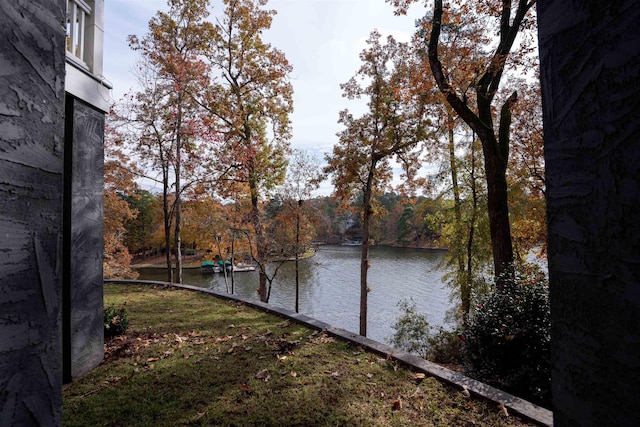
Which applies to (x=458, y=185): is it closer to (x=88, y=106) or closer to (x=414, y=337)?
(x=414, y=337)

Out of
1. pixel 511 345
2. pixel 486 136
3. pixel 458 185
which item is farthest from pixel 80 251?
pixel 458 185

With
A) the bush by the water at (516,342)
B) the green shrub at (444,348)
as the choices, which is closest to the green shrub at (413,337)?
the green shrub at (444,348)

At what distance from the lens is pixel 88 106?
372 centimetres

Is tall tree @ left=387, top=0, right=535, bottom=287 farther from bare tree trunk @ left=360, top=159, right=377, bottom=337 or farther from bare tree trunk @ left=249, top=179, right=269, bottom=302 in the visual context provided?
bare tree trunk @ left=249, top=179, right=269, bottom=302

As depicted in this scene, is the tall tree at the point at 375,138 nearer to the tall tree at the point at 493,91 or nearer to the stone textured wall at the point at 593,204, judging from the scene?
the tall tree at the point at 493,91

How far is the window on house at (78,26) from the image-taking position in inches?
137

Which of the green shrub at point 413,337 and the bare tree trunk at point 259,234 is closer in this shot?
the green shrub at point 413,337

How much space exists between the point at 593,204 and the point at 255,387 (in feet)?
10.4

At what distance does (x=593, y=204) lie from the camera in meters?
0.72

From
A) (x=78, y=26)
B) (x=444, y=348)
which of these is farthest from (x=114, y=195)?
(x=444, y=348)

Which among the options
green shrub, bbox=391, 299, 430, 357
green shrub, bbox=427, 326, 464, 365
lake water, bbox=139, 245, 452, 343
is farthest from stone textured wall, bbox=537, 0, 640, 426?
lake water, bbox=139, 245, 452, 343

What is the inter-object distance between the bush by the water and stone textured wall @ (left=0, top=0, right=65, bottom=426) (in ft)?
13.6

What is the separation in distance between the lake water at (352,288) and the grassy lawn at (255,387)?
330 inches

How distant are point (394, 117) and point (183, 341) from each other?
8690mm
